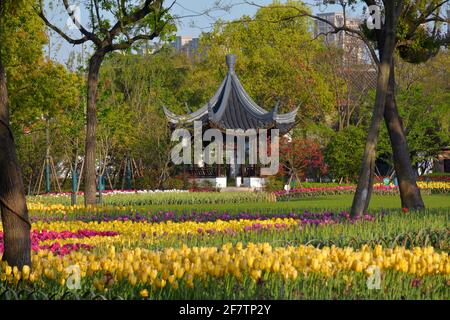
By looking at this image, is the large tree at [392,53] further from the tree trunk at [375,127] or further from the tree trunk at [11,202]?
the tree trunk at [11,202]

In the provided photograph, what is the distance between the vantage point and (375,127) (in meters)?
14.8

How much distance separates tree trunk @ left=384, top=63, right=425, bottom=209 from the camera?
17.2 m

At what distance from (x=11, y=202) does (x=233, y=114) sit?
28.5 metres

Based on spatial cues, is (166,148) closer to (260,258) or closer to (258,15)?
(258,15)

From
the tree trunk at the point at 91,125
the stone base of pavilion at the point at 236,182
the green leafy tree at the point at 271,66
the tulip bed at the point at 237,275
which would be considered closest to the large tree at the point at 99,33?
the tree trunk at the point at 91,125

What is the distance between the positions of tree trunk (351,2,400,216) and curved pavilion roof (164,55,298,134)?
19.5 meters

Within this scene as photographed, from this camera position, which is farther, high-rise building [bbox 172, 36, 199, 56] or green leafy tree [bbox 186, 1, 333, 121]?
high-rise building [bbox 172, 36, 199, 56]

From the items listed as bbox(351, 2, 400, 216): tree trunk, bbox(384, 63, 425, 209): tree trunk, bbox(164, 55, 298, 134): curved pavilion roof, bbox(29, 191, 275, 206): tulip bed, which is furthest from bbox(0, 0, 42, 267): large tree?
bbox(164, 55, 298, 134): curved pavilion roof

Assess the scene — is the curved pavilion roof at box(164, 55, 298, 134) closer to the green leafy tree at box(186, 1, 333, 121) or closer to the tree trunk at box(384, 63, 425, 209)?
the green leafy tree at box(186, 1, 333, 121)

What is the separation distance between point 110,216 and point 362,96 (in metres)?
34.6

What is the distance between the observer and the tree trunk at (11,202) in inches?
303

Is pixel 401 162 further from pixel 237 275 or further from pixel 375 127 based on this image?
pixel 237 275
